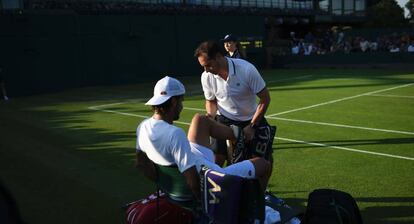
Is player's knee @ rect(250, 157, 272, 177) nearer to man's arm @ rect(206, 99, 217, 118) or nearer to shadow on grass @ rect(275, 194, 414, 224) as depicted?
shadow on grass @ rect(275, 194, 414, 224)

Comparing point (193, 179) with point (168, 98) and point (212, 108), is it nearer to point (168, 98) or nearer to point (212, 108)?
point (168, 98)

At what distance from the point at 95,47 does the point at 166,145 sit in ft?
65.8

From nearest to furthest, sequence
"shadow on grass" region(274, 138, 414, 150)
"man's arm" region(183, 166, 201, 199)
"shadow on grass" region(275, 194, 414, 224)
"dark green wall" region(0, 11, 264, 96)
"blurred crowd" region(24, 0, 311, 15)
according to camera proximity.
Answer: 1. "man's arm" region(183, 166, 201, 199)
2. "shadow on grass" region(275, 194, 414, 224)
3. "shadow on grass" region(274, 138, 414, 150)
4. "dark green wall" region(0, 11, 264, 96)
5. "blurred crowd" region(24, 0, 311, 15)

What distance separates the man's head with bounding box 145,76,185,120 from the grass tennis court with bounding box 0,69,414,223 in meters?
1.97

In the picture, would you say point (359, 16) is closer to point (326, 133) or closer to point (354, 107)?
point (354, 107)

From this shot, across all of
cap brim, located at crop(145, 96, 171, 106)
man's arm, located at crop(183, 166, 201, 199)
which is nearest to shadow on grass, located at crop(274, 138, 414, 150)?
cap brim, located at crop(145, 96, 171, 106)

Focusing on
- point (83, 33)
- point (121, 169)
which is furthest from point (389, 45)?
point (121, 169)

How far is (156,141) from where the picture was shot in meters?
3.91

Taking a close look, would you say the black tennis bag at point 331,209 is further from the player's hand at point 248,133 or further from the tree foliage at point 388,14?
the tree foliage at point 388,14

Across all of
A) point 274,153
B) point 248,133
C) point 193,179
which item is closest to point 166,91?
point 193,179

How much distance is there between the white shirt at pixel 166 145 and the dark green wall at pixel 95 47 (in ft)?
59.0

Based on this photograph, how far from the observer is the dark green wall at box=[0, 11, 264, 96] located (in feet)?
67.7

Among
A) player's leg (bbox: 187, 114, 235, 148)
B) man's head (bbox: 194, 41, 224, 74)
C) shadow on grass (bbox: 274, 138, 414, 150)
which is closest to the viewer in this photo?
player's leg (bbox: 187, 114, 235, 148)

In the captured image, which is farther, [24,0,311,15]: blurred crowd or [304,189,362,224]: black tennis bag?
[24,0,311,15]: blurred crowd
